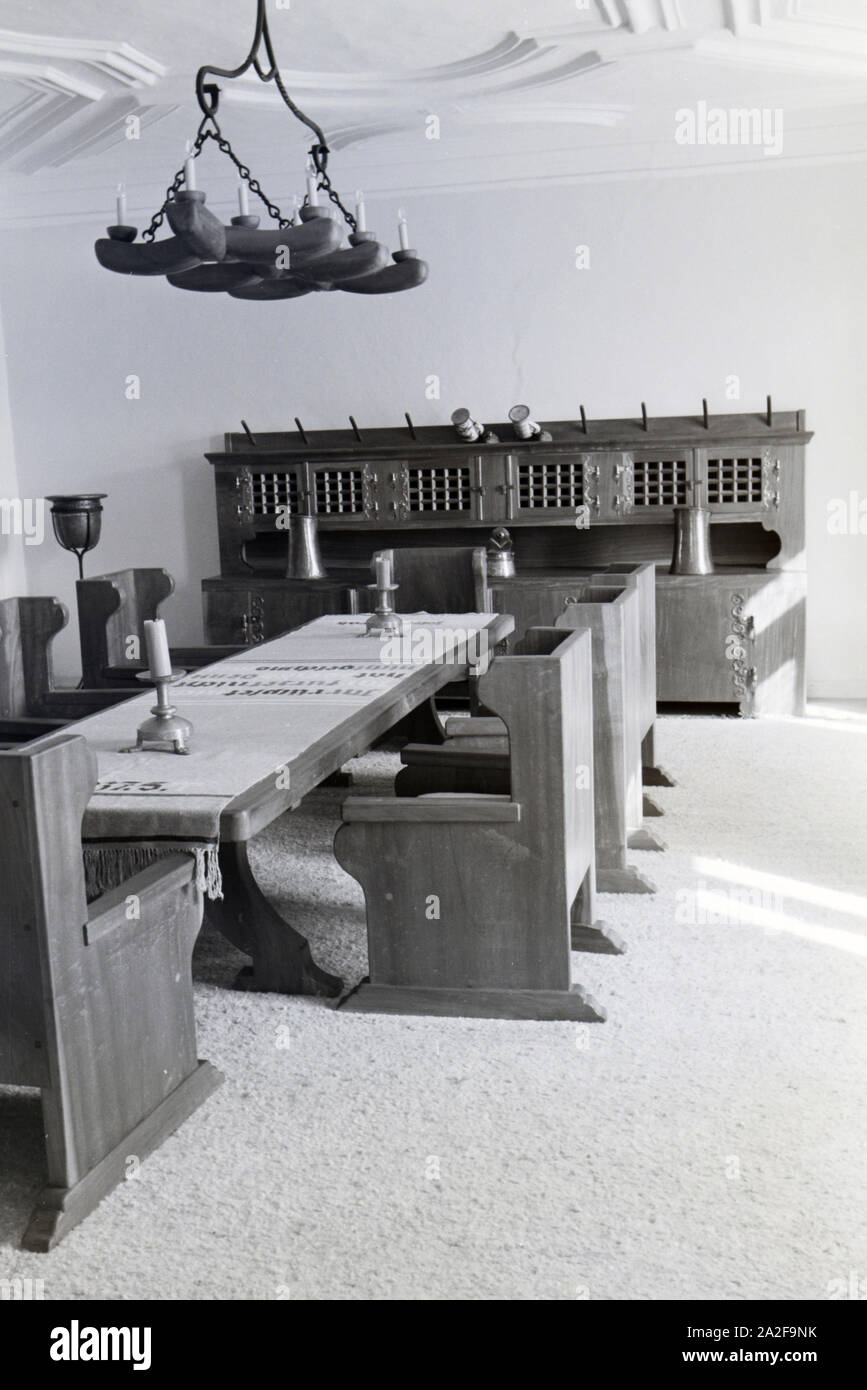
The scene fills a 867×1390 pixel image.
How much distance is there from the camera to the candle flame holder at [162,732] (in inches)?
120

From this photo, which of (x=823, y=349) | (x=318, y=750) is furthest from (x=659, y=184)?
(x=318, y=750)

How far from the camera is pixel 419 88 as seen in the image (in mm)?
5742

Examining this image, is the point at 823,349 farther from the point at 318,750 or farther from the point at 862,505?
the point at 318,750

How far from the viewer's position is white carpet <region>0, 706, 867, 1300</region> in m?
2.14

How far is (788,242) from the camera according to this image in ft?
21.0

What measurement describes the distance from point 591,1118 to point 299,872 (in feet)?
5.82

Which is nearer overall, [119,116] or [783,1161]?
[783,1161]

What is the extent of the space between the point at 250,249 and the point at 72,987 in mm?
1829

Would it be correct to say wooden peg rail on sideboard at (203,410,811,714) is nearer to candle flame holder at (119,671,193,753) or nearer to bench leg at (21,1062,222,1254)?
candle flame holder at (119,671,193,753)

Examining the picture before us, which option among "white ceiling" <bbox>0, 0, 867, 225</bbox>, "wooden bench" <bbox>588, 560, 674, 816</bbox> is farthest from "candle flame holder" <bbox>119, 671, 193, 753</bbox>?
"white ceiling" <bbox>0, 0, 867, 225</bbox>

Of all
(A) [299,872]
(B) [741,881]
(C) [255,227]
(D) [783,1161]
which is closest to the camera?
(D) [783,1161]

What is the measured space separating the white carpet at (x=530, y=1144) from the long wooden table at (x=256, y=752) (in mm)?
197

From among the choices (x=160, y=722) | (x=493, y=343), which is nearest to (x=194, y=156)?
(x=160, y=722)
